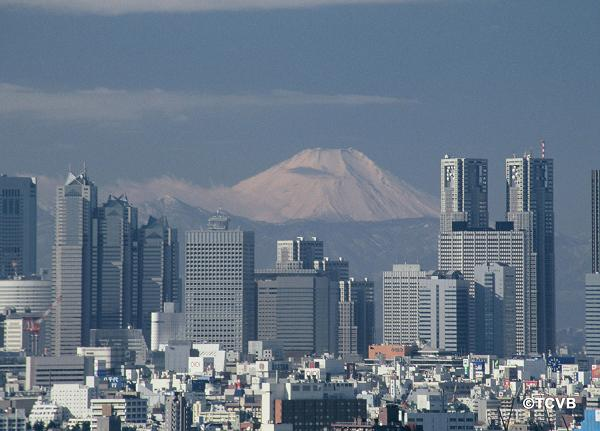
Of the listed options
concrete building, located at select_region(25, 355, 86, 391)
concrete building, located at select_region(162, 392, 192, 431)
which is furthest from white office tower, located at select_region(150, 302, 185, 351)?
concrete building, located at select_region(162, 392, 192, 431)

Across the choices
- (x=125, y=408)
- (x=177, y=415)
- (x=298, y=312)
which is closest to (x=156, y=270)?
(x=298, y=312)

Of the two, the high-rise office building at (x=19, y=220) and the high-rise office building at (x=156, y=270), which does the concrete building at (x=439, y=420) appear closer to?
the high-rise office building at (x=156, y=270)

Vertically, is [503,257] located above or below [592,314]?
above

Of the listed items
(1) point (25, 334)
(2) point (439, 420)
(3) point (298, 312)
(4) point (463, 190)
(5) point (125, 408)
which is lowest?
(2) point (439, 420)

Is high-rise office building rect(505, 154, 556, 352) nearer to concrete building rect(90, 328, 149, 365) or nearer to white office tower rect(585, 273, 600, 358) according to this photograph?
white office tower rect(585, 273, 600, 358)

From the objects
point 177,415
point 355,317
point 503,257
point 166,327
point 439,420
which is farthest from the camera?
point 503,257

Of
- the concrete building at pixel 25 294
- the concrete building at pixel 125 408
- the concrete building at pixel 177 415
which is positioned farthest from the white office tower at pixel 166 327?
the concrete building at pixel 177 415

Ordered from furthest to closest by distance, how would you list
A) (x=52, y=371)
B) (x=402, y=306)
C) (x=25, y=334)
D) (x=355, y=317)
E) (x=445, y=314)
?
(x=402, y=306)
(x=355, y=317)
(x=445, y=314)
(x=25, y=334)
(x=52, y=371)

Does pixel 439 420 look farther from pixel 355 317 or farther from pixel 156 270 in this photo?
pixel 156 270
